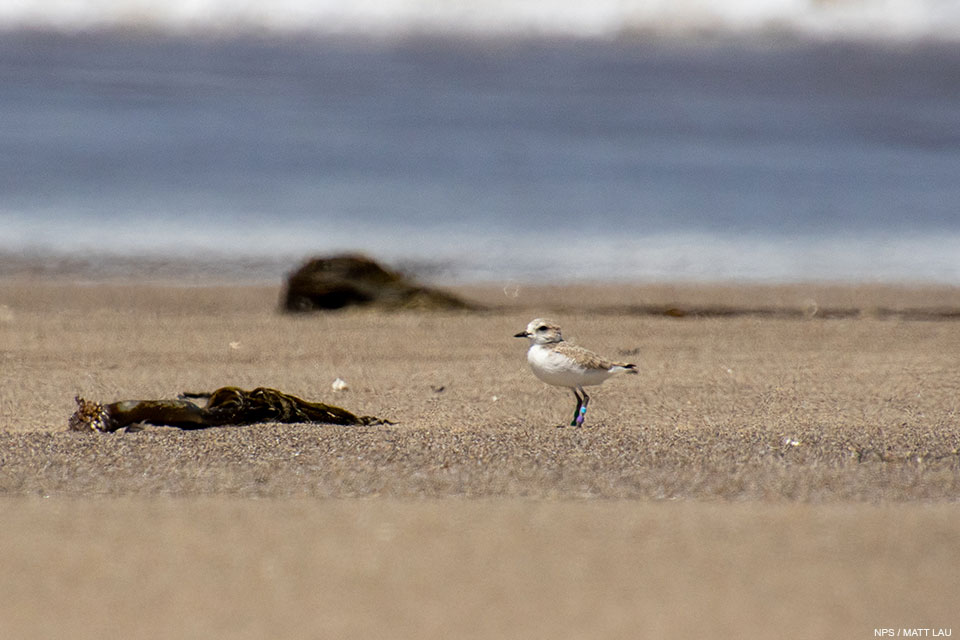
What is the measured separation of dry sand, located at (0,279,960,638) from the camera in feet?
9.55

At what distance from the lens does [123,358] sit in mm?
7500

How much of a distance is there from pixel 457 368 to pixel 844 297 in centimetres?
486

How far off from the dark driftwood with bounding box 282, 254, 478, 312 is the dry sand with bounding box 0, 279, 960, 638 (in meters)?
1.38

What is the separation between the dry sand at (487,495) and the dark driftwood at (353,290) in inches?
54.4

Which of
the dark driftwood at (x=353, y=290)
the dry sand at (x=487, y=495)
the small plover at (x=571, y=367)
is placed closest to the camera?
the dry sand at (x=487, y=495)

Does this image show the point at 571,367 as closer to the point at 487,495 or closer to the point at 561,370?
the point at 561,370

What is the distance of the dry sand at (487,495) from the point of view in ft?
9.55

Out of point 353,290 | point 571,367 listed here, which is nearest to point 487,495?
point 571,367

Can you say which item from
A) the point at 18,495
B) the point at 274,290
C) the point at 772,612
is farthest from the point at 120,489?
the point at 274,290

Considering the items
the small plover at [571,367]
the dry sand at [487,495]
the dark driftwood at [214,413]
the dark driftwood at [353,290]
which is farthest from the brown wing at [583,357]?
the dark driftwood at [353,290]

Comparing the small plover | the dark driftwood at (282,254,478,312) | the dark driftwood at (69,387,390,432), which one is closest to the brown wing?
the small plover

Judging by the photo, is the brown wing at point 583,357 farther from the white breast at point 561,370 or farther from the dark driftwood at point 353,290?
the dark driftwood at point 353,290

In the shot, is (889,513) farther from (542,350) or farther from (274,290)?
(274,290)

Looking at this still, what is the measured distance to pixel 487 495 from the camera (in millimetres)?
4074
